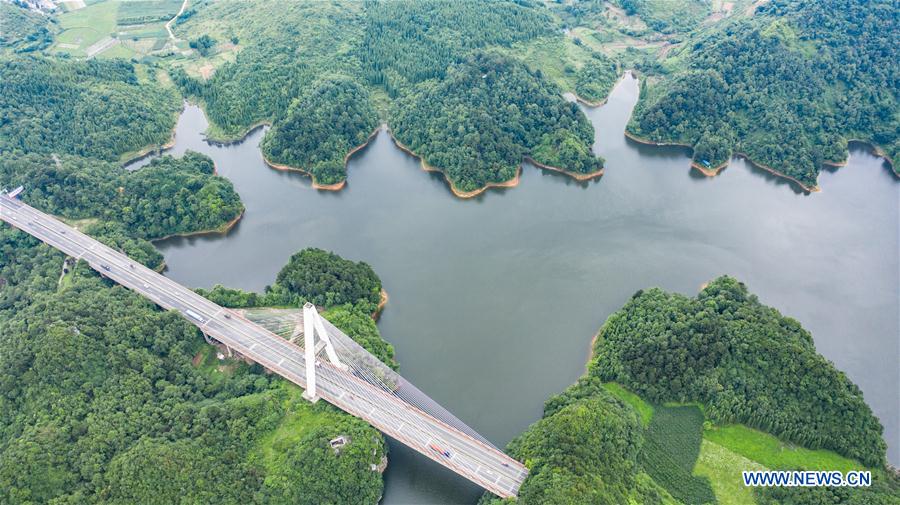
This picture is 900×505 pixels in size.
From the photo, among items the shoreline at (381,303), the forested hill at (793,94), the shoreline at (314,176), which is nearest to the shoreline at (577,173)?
the forested hill at (793,94)

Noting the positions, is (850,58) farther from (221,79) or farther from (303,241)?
(221,79)

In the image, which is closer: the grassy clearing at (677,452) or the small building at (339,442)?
the small building at (339,442)

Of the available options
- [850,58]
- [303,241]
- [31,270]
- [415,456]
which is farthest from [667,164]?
[31,270]

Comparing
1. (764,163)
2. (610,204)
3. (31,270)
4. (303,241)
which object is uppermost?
(764,163)

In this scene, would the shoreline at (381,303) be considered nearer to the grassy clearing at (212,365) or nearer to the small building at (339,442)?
the grassy clearing at (212,365)

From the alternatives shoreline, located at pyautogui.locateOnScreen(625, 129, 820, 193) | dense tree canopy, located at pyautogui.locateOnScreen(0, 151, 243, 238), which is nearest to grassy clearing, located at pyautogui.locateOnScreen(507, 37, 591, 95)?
shoreline, located at pyautogui.locateOnScreen(625, 129, 820, 193)

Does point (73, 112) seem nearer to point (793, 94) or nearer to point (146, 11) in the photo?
point (146, 11)
